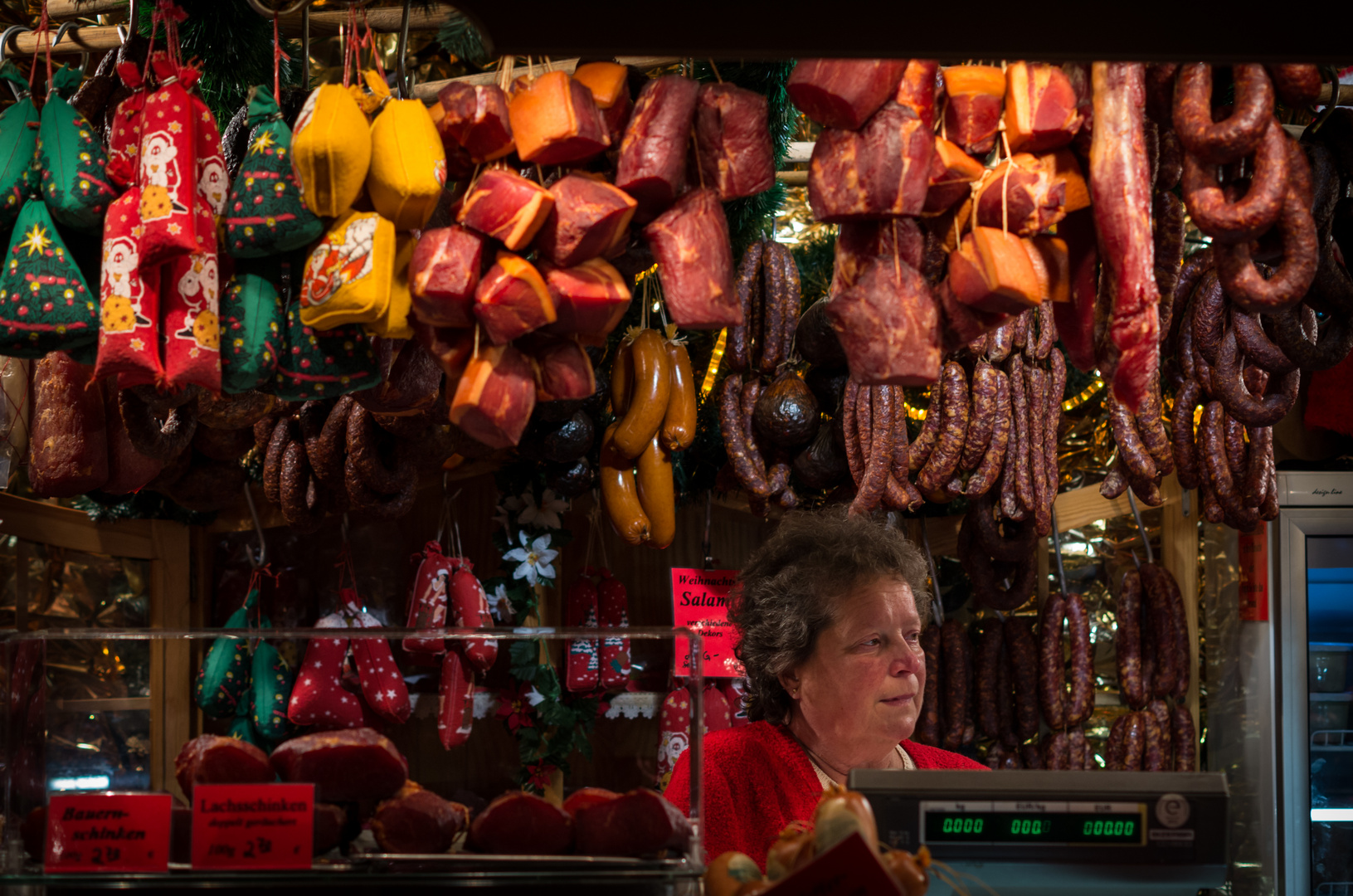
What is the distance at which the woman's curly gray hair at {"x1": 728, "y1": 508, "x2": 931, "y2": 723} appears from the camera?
3090 mm

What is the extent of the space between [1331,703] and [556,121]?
4.03m

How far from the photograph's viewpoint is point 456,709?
1744 millimetres

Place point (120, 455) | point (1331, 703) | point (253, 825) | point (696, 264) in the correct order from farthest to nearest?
point (1331, 703)
point (120, 455)
point (696, 264)
point (253, 825)

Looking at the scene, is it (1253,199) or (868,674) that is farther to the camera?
(868,674)

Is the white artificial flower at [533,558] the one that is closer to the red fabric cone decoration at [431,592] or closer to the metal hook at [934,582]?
the red fabric cone decoration at [431,592]

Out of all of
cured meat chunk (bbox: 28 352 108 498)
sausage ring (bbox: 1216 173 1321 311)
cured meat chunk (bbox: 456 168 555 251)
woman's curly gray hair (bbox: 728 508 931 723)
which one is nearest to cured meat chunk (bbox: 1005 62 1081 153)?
sausage ring (bbox: 1216 173 1321 311)

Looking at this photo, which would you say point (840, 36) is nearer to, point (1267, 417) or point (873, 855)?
point (873, 855)

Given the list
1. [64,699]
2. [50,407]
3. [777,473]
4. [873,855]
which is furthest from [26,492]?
[873,855]

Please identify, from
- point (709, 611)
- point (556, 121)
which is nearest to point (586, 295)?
point (556, 121)

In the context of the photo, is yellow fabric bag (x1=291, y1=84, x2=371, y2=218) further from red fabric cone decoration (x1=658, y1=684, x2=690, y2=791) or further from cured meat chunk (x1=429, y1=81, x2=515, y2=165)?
red fabric cone decoration (x1=658, y1=684, x2=690, y2=791)

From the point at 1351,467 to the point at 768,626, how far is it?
2.74 meters

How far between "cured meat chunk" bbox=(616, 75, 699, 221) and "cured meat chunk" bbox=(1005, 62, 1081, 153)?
511 mm

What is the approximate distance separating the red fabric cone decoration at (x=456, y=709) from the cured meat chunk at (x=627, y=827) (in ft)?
0.69

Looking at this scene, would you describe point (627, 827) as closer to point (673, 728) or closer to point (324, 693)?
point (673, 728)
